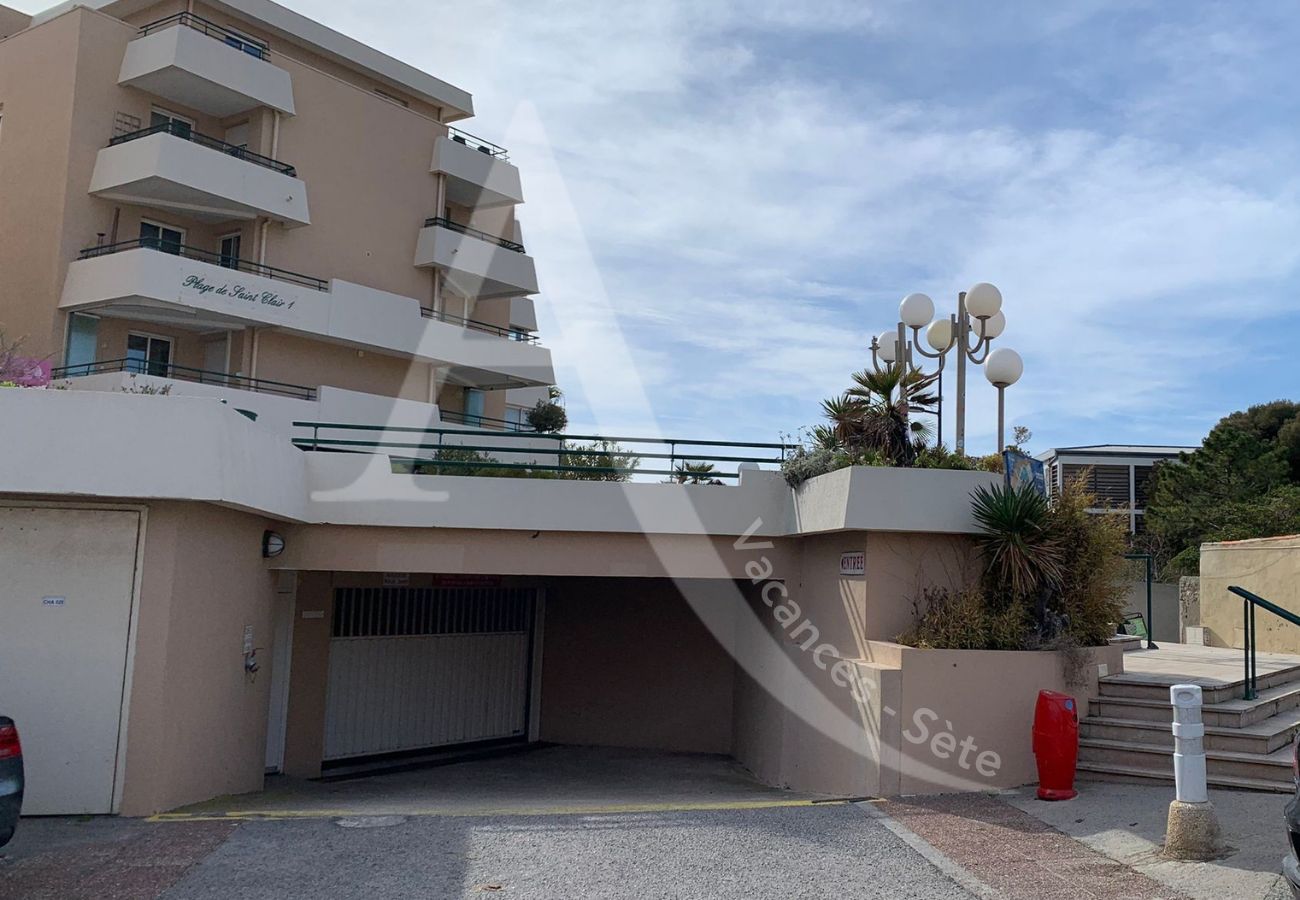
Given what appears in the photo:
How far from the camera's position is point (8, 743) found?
20.0 ft

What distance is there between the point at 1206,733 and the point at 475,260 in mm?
23295

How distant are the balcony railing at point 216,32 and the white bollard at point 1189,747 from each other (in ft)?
78.1

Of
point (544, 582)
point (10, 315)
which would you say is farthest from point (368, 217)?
point (544, 582)

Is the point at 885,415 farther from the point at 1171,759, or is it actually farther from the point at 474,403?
the point at 474,403

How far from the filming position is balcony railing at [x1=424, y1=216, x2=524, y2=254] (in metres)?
27.7

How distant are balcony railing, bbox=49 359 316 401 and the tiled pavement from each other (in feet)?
61.6

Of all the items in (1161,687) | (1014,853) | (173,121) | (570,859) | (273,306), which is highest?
(173,121)

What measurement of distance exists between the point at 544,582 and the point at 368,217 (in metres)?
13.3

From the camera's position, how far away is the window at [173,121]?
22.5 m

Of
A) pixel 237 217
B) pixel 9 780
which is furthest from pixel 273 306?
pixel 9 780

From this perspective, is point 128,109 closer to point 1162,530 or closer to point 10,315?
point 10,315

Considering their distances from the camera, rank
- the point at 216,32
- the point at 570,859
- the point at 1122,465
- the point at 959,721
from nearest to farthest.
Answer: the point at 570,859 < the point at 959,721 < the point at 216,32 < the point at 1122,465

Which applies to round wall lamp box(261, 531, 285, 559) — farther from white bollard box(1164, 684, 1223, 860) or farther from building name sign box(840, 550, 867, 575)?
white bollard box(1164, 684, 1223, 860)

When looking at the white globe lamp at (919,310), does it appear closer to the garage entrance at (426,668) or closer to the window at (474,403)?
the garage entrance at (426,668)
